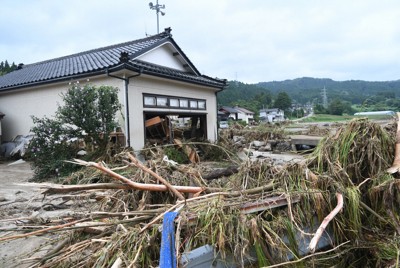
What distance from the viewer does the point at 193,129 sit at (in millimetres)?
12812

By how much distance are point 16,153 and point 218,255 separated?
37.2 feet

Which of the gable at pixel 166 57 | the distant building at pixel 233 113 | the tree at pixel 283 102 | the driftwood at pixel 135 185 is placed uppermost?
the tree at pixel 283 102

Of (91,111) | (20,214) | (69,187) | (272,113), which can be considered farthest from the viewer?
(272,113)

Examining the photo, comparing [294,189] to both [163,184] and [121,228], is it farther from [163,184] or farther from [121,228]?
[121,228]

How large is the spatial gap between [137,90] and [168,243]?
7702 millimetres

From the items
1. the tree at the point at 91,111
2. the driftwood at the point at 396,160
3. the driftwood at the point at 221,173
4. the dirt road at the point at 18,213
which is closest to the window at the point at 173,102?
the tree at the point at 91,111

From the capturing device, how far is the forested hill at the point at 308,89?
52200 mm

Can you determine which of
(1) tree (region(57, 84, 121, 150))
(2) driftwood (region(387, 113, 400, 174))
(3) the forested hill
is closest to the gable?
(1) tree (region(57, 84, 121, 150))

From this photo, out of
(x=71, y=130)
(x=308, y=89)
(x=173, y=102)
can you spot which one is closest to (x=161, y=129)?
Answer: (x=173, y=102)

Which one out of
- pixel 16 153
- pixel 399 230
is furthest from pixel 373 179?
pixel 16 153

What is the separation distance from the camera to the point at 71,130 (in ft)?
24.8

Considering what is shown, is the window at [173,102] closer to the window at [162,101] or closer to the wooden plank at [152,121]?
the window at [162,101]

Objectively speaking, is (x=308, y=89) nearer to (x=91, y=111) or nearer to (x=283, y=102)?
(x=283, y=102)

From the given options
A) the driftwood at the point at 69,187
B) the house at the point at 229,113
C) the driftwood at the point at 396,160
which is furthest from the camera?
the house at the point at 229,113
